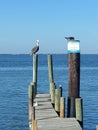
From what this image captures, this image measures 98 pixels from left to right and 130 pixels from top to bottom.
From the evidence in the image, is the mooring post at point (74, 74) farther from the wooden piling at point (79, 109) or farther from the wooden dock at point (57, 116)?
the wooden piling at point (79, 109)

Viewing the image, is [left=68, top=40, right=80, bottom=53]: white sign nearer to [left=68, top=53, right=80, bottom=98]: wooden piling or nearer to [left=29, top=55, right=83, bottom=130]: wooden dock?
[left=68, top=53, right=80, bottom=98]: wooden piling

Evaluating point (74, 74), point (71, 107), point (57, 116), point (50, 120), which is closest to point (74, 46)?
point (74, 74)

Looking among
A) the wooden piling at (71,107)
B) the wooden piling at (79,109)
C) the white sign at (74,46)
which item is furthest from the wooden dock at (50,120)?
the white sign at (74,46)

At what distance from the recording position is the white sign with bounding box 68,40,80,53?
53.6 feet

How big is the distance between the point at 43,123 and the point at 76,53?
8.06ft

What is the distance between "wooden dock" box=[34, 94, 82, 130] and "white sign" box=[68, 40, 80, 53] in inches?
86.4

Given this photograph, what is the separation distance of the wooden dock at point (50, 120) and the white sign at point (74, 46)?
219 cm

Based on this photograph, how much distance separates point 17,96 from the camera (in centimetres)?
3478

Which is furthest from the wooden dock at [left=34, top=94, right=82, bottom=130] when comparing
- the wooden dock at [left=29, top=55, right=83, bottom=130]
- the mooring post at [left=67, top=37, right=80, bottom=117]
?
the mooring post at [left=67, top=37, right=80, bottom=117]

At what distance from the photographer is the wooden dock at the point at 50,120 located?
1491cm

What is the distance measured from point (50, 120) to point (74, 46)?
2475 millimetres

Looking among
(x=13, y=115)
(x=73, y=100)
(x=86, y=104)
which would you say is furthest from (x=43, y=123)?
(x=86, y=104)

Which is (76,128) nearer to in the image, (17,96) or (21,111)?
(21,111)

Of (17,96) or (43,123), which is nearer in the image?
(43,123)
